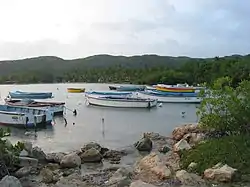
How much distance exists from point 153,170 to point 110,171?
2.73 meters

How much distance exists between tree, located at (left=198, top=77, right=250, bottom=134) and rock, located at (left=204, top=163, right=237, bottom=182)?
4.94 meters

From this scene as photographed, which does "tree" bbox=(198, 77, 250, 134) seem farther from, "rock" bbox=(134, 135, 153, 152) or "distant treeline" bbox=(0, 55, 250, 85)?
"distant treeline" bbox=(0, 55, 250, 85)

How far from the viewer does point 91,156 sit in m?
21.6

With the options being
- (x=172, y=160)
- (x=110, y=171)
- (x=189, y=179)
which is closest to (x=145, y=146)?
(x=172, y=160)

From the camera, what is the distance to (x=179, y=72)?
365 feet

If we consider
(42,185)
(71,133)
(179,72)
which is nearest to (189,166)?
(42,185)

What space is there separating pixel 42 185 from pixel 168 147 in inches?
425

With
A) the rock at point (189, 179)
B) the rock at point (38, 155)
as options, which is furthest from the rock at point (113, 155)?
the rock at point (189, 179)

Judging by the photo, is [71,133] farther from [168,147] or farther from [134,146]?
[168,147]

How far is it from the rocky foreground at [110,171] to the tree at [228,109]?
7.38 feet

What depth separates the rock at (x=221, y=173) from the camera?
47.8ft

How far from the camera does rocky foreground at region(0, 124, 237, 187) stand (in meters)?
14.9

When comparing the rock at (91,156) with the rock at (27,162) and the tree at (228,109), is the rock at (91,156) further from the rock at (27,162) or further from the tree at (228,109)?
the tree at (228,109)

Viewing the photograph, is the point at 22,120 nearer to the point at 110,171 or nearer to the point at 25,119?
the point at 25,119
